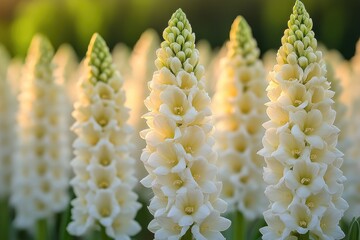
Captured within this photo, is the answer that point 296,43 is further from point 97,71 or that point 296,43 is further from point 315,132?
point 97,71

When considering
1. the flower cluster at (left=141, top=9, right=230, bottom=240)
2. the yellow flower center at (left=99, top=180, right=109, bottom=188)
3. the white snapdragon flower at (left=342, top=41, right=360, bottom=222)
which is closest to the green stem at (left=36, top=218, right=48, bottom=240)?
the yellow flower center at (left=99, top=180, right=109, bottom=188)

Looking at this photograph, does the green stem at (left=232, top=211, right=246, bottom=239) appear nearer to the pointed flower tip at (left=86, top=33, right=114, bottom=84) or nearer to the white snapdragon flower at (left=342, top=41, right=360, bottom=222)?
the white snapdragon flower at (left=342, top=41, right=360, bottom=222)

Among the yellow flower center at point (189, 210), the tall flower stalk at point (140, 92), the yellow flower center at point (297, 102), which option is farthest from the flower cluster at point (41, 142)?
the yellow flower center at point (297, 102)

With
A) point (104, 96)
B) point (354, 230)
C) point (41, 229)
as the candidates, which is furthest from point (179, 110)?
point (41, 229)

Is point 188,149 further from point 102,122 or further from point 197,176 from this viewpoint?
point 102,122

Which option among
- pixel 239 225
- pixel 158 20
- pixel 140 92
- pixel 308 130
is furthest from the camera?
pixel 158 20
